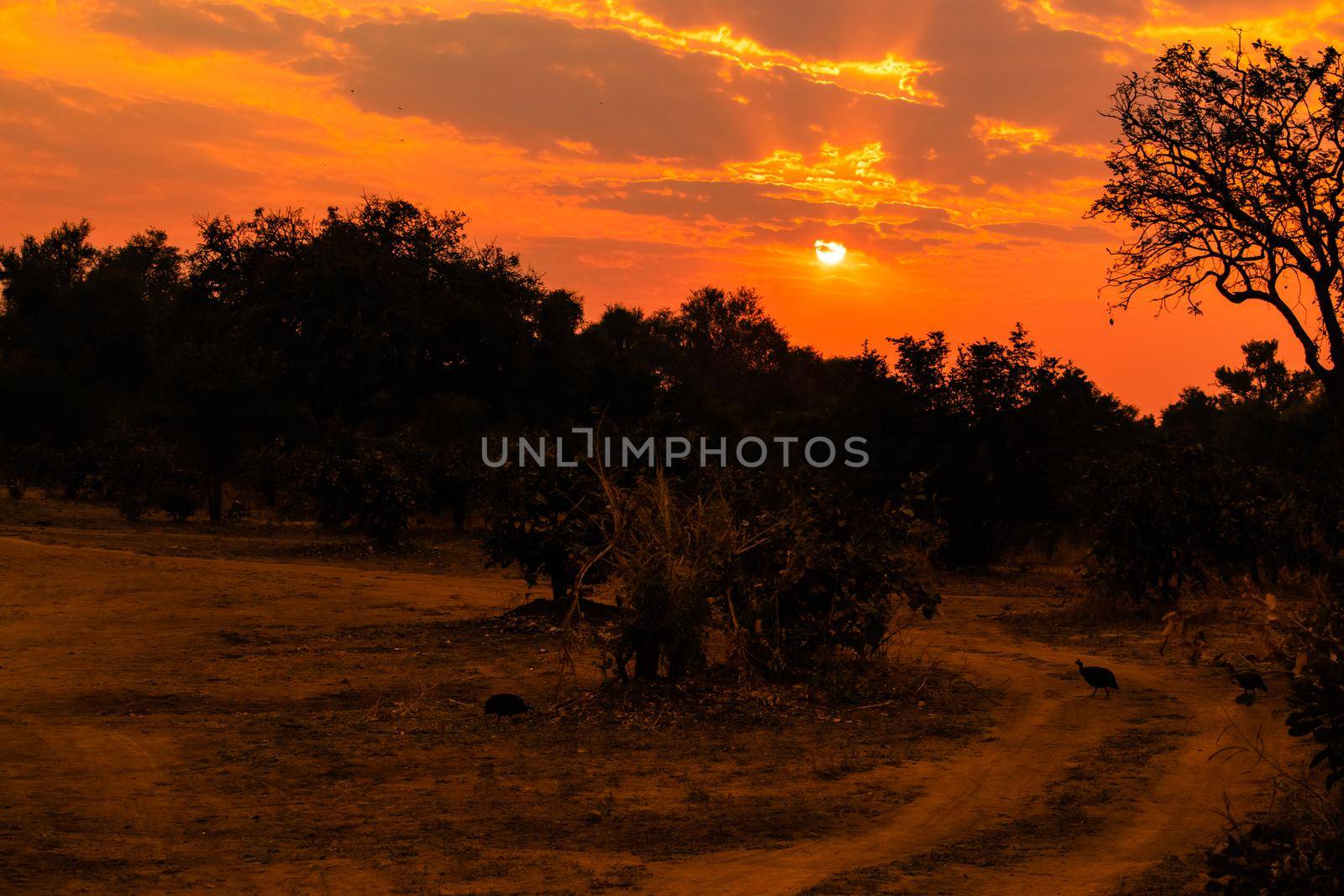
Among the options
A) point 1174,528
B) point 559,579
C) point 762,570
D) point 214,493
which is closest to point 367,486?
point 214,493

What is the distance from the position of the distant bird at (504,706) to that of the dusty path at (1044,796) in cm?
292

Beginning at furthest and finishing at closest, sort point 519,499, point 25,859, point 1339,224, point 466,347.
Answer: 1. point 466,347
2. point 1339,224
3. point 519,499
4. point 25,859

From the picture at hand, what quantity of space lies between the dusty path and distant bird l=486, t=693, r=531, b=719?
292 centimetres

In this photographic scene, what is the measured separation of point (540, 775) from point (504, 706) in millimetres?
1522

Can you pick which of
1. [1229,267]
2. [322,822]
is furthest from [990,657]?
[1229,267]

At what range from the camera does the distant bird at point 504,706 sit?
9.17m

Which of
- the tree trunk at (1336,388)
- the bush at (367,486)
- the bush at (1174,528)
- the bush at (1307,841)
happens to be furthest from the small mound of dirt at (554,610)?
the tree trunk at (1336,388)

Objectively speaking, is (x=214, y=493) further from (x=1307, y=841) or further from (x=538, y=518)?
(x=1307, y=841)

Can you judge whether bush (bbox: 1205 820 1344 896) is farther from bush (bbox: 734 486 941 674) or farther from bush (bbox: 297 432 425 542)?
bush (bbox: 297 432 425 542)

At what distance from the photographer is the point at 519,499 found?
44.3 feet

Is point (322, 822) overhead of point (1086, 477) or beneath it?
beneath

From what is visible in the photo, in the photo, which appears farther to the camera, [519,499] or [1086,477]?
[1086,477]

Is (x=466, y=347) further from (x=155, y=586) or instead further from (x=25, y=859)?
(x=25, y=859)

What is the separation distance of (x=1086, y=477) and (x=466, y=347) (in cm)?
2106
